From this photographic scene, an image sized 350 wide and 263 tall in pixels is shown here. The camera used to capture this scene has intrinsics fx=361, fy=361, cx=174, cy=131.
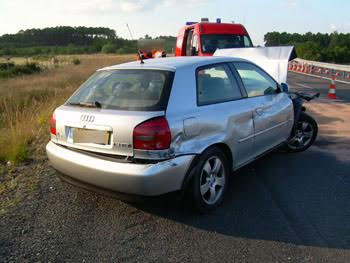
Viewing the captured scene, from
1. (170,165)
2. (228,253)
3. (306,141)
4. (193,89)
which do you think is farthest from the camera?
(306,141)

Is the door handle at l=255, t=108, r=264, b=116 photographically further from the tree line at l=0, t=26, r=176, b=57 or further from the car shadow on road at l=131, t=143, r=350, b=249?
the tree line at l=0, t=26, r=176, b=57

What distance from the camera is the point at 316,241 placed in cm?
318

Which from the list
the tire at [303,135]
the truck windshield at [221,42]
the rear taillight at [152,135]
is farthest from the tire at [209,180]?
the truck windshield at [221,42]

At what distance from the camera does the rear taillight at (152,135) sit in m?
3.20

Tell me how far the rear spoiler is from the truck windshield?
2127 millimetres

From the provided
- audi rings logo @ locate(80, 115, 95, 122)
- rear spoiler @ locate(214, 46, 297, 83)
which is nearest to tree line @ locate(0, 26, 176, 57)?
rear spoiler @ locate(214, 46, 297, 83)

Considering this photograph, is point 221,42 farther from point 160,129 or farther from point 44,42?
point 44,42

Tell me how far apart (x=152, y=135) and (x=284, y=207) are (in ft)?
5.56

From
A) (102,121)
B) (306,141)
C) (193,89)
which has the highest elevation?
(193,89)

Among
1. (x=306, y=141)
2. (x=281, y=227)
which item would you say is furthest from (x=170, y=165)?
(x=306, y=141)

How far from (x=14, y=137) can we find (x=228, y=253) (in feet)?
15.2

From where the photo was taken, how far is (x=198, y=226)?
11.5 ft

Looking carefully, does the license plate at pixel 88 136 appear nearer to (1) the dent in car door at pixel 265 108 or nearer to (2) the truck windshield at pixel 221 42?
(1) the dent in car door at pixel 265 108

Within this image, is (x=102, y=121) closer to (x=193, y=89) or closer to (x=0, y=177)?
(x=193, y=89)
